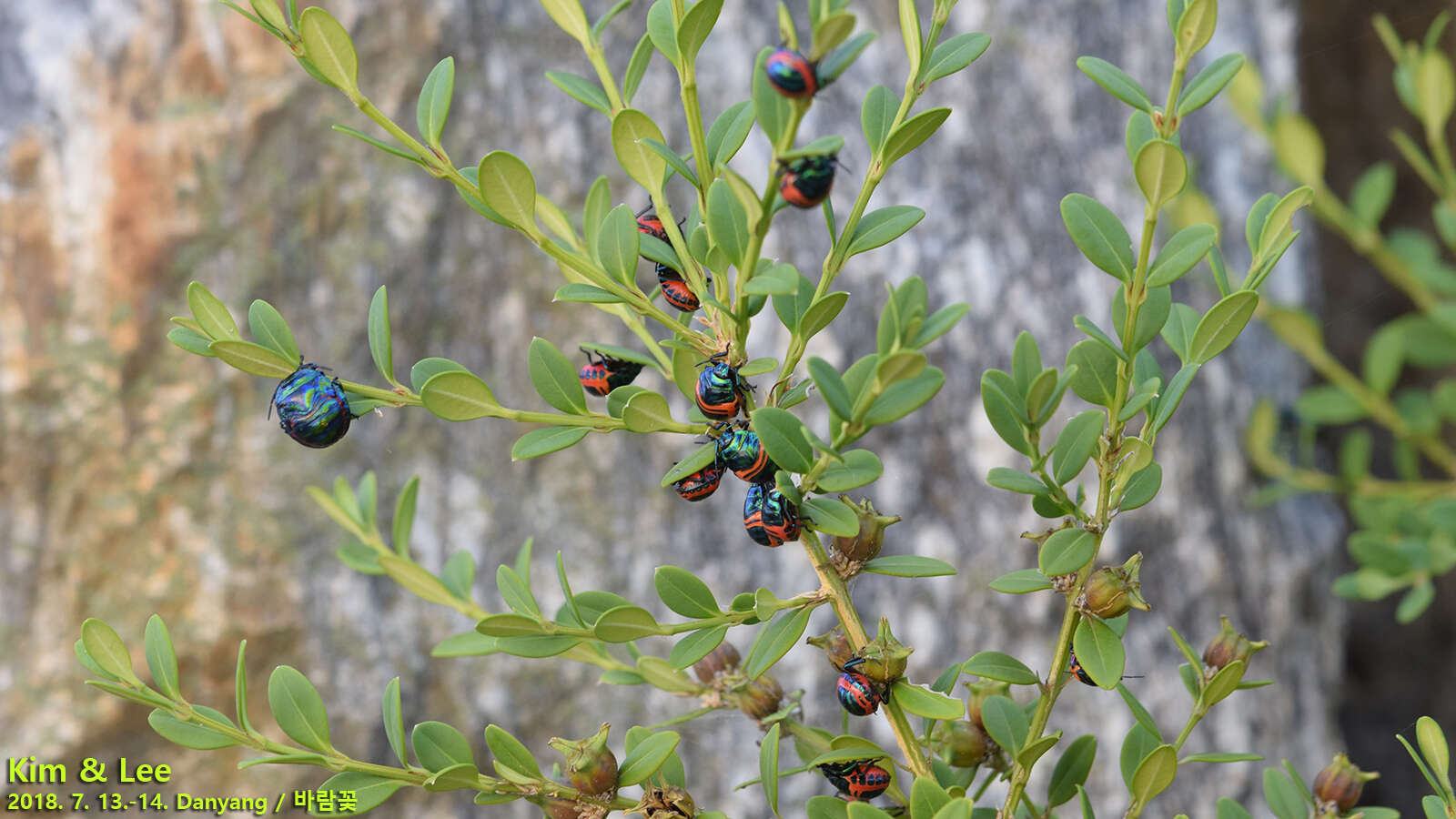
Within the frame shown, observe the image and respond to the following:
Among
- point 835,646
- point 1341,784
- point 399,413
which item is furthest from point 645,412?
point 399,413

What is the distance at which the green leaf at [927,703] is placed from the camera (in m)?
0.36

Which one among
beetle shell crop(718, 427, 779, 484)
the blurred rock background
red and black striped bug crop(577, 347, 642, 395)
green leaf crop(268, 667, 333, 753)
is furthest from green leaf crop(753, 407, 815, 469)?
the blurred rock background

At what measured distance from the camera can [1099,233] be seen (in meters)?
0.37

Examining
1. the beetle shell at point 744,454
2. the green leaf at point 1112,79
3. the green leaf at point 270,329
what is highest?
the green leaf at point 1112,79

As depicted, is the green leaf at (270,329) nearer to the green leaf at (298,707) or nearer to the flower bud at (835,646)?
the green leaf at (298,707)

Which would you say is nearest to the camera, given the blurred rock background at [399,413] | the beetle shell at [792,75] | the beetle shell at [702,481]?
the beetle shell at [792,75]

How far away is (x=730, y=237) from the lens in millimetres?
346

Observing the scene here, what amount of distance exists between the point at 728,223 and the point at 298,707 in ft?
0.86

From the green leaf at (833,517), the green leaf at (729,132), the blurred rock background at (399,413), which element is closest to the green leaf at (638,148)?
the green leaf at (729,132)

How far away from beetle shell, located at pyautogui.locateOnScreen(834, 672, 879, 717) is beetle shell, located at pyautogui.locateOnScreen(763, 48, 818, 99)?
0.21 m

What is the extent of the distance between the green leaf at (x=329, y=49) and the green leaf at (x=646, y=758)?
27 cm

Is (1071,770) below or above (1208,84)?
below

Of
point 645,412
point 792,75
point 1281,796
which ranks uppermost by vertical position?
point 792,75

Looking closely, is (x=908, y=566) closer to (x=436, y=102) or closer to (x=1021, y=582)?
(x=1021, y=582)
